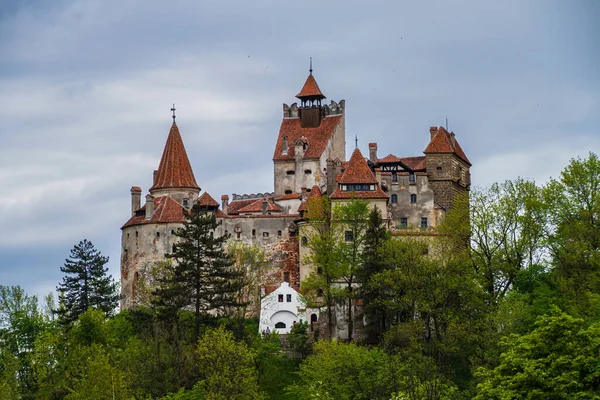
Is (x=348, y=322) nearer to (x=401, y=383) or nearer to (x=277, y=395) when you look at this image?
(x=277, y=395)

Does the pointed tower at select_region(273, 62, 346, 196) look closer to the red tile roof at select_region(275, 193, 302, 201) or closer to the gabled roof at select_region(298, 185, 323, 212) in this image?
the red tile roof at select_region(275, 193, 302, 201)

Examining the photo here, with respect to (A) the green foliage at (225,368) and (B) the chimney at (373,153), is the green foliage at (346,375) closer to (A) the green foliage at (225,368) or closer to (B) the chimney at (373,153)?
(A) the green foliage at (225,368)

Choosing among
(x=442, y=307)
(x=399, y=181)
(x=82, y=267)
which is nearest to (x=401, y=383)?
(x=442, y=307)

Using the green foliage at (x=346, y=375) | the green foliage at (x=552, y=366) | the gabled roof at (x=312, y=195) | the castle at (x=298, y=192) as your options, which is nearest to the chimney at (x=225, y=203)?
the castle at (x=298, y=192)

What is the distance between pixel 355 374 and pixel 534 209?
18.8 metres

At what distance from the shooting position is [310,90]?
375 ft

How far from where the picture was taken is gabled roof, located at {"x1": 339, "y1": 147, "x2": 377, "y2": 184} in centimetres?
9812

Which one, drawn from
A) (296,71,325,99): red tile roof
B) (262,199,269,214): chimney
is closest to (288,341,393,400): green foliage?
(262,199,269,214): chimney

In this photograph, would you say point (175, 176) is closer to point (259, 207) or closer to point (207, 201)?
point (207, 201)

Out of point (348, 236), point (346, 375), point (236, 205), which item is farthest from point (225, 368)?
point (236, 205)

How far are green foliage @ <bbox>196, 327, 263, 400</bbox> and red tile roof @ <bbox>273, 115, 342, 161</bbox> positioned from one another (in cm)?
3074

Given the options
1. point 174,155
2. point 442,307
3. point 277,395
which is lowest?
point 277,395

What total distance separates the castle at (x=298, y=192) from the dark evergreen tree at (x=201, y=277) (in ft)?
20.7

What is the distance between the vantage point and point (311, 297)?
94.6m
